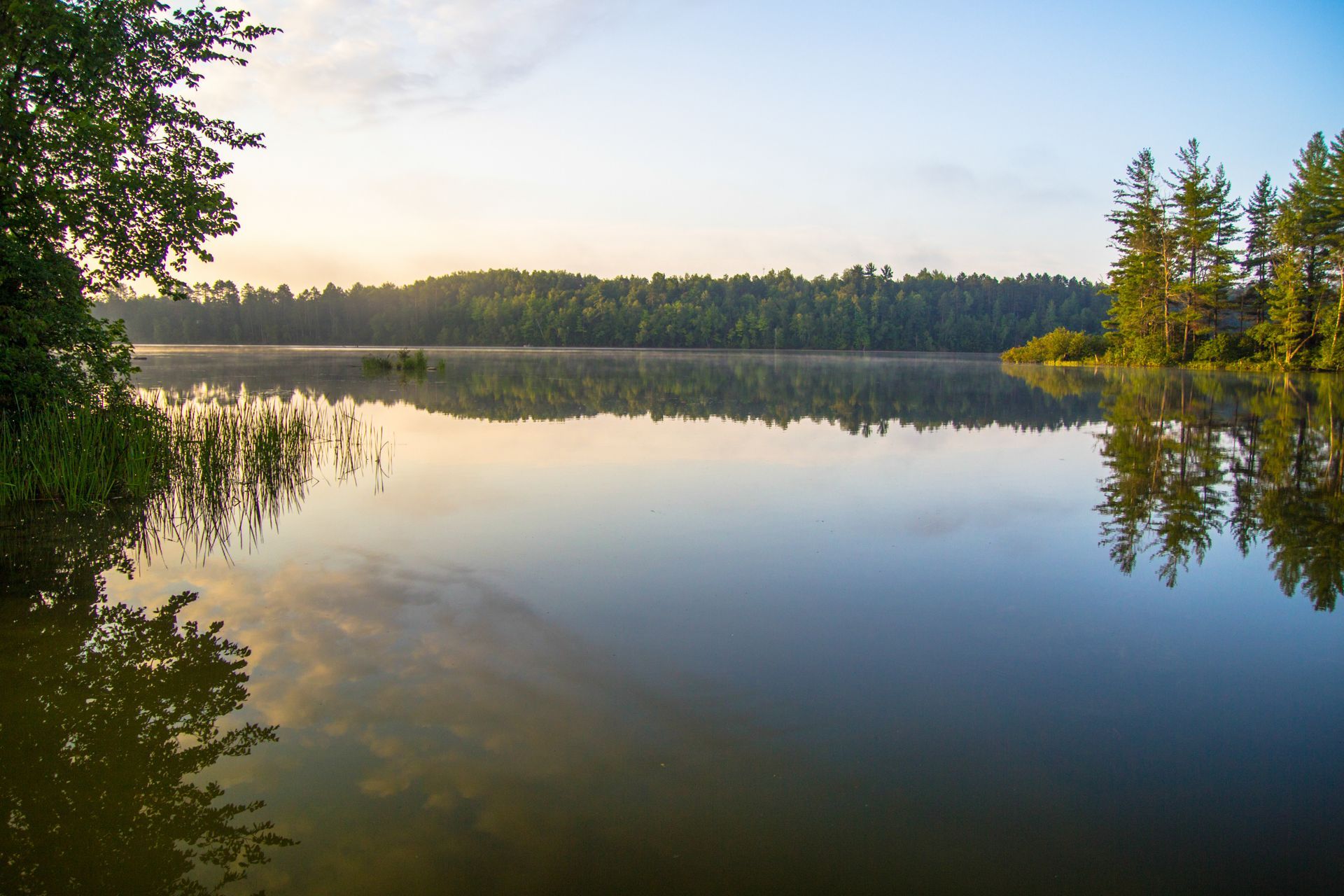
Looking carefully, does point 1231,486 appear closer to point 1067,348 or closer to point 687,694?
point 687,694

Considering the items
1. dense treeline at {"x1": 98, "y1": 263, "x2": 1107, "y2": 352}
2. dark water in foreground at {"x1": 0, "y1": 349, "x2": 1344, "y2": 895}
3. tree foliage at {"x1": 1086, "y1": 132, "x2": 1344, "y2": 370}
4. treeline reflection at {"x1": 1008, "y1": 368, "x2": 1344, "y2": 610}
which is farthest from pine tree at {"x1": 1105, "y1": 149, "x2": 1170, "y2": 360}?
dense treeline at {"x1": 98, "y1": 263, "x2": 1107, "y2": 352}

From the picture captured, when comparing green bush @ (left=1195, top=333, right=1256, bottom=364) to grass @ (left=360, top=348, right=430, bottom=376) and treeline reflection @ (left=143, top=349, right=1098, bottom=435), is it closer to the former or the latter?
treeline reflection @ (left=143, top=349, right=1098, bottom=435)

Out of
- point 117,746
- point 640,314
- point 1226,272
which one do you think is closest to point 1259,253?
point 1226,272

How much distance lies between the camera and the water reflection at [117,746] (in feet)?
8.20

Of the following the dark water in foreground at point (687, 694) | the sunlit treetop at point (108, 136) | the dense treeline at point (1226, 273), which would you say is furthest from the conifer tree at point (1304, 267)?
the sunlit treetop at point (108, 136)

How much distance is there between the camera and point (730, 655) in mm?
3986

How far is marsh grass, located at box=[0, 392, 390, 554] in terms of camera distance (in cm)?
711

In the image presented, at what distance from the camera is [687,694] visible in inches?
141

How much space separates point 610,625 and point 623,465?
5.19m

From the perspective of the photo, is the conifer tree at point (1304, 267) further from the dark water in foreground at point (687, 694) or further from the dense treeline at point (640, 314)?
the dense treeline at point (640, 314)

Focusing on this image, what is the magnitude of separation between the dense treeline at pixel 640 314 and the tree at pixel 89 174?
8917cm

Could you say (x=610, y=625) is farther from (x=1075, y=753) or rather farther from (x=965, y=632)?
(x=1075, y=753)

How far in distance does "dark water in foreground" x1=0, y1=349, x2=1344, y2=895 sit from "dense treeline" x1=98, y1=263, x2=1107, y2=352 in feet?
307

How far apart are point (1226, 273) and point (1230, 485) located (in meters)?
37.8
